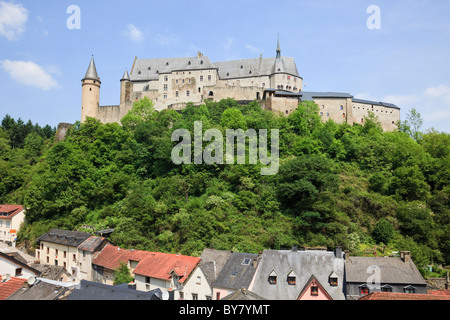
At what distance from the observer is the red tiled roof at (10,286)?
19625 millimetres

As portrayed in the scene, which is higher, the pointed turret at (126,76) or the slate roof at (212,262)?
the pointed turret at (126,76)

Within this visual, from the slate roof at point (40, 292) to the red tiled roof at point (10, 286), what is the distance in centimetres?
32

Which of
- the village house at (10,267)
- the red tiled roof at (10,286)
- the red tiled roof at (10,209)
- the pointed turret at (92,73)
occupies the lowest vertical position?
the red tiled roof at (10,286)

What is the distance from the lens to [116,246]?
3256 cm

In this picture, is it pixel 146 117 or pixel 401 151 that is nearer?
pixel 401 151

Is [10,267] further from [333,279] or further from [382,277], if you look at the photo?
[382,277]

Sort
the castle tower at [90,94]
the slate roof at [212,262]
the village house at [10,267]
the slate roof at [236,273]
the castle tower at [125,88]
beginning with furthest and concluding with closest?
1. the castle tower at [125,88]
2. the castle tower at [90,94]
3. the slate roof at [212,262]
4. the slate roof at [236,273]
5. the village house at [10,267]

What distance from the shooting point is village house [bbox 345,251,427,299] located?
77.7 feet

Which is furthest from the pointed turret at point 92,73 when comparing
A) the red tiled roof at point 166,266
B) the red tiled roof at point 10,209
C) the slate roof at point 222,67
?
the red tiled roof at point 166,266

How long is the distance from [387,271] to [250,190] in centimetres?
1734

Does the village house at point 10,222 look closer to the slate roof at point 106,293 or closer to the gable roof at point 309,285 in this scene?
the slate roof at point 106,293
